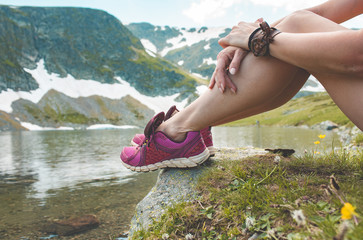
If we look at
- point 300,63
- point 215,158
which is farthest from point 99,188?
point 300,63

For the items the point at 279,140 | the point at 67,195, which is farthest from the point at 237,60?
the point at 279,140

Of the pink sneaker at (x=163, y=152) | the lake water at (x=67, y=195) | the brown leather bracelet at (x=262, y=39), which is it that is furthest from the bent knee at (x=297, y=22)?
the lake water at (x=67, y=195)

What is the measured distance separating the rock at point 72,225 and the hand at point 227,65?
594 cm

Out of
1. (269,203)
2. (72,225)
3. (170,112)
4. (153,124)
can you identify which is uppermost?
(170,112)

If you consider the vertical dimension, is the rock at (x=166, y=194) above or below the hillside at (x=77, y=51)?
below

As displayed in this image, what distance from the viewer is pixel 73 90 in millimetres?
125938

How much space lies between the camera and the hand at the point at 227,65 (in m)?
2.52

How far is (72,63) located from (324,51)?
158 meters

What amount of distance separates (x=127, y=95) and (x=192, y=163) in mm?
140564

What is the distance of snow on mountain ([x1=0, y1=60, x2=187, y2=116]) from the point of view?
10626 centimetres

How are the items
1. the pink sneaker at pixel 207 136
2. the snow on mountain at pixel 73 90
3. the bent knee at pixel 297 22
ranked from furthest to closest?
1. the snow on mountain at pixel 73 90
2. the pink sneaker at pixel 207 136
3. the bent knee at pixel 297 22

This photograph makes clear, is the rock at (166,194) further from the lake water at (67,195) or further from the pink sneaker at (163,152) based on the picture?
the lake water at (67,195)

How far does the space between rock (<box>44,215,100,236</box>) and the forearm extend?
6.72 m

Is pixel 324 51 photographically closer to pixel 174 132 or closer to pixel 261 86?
pixel 261 86
